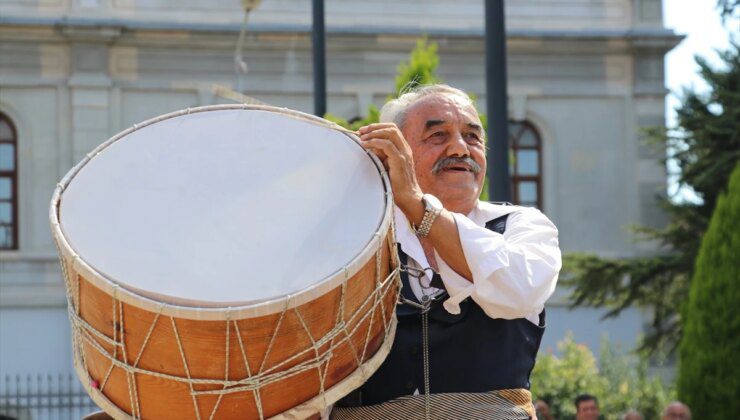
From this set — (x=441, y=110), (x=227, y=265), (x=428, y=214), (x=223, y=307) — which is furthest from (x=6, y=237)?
(x=223, y=307)

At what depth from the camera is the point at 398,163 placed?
3.84m

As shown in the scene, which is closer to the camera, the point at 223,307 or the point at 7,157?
the point at 223,307

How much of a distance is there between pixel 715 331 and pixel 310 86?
50.0ft

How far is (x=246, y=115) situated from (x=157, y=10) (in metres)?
22.7

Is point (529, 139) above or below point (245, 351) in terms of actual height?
below

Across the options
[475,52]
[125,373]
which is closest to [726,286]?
[125,373]

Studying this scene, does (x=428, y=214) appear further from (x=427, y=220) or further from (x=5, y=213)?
(x=5, y=213)

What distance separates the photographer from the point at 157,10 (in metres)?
26.2

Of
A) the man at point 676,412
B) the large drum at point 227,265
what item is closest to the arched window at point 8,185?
the man at point 676,412

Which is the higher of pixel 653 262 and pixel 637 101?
pixel 637 101

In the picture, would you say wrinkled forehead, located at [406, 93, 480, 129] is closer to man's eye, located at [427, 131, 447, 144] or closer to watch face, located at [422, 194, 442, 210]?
man's eye, located at [427, 131, 447, 144]

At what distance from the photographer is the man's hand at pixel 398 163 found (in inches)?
151

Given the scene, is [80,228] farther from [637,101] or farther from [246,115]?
[637,101]

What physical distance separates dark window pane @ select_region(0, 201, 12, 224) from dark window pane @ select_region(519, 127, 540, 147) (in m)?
8.84
